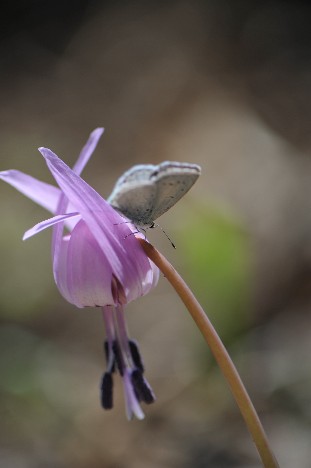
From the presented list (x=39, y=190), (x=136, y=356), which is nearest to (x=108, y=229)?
(x=39, y=190)

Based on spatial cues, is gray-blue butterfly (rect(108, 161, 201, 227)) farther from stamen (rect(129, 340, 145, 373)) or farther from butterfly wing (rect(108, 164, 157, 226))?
stamen (rect(129, 340, 145, 373))

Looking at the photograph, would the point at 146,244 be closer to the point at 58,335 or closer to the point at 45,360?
the point at 45,360

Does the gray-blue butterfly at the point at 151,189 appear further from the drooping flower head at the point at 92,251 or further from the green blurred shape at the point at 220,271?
the green blurred shape at the point at 220,271

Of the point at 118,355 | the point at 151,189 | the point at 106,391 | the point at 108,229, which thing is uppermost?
the point at 151,189

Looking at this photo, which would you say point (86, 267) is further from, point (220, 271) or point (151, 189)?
point (220, 271)

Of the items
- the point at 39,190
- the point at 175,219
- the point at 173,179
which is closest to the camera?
the point at 173,179

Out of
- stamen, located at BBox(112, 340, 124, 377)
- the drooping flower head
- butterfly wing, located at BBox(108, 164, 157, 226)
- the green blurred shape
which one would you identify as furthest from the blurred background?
butterfly wing, located at BBox(108, 164, 157, 226)
